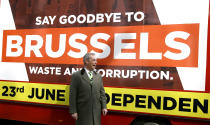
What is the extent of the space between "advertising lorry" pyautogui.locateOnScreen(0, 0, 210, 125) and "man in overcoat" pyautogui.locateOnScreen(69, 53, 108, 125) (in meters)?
0.54

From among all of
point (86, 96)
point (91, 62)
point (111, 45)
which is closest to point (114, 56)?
point (111, 45)

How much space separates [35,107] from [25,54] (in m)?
0.93

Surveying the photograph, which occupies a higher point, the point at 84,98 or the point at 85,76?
the point at 85,76

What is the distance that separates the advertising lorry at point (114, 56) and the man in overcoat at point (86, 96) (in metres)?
0.54

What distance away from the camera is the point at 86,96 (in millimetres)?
3822

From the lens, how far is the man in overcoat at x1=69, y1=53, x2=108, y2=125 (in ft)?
12.5

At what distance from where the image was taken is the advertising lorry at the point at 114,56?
154 inches

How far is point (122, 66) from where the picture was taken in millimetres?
4316

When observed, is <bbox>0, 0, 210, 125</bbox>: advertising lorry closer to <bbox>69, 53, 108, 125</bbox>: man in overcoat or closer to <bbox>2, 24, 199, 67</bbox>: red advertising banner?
<bbox>2, 24, 199, 67</bbox>: red advertising banner

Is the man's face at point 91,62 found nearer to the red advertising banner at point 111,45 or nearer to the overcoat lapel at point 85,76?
the overcoat lapel at point 85,76

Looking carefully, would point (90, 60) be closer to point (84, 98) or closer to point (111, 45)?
point (84, 98)

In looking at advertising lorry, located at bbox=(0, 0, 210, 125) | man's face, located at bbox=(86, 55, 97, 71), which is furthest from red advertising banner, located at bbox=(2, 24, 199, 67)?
man's face, located at bbox=(86, 55, 97, 71)

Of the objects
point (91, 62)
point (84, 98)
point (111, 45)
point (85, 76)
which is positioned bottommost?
point (84, 98)

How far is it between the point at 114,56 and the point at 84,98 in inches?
34.8
